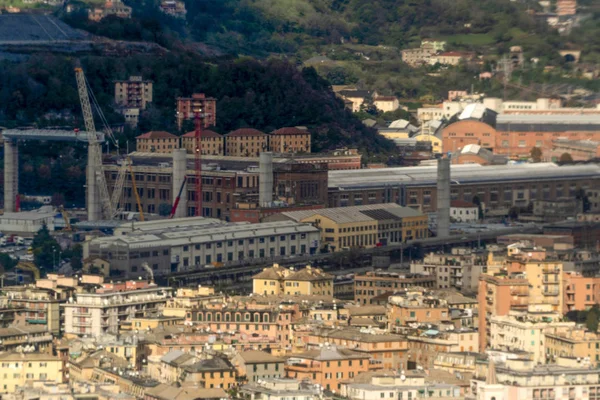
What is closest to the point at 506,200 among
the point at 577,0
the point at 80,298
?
the point at 577,0

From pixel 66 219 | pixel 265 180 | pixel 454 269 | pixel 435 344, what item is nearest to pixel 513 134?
pixel 265 180

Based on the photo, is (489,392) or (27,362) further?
(27,362)

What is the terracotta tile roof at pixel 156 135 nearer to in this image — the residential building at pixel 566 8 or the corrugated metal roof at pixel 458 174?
the corrugated metal roof at pixel 458 174

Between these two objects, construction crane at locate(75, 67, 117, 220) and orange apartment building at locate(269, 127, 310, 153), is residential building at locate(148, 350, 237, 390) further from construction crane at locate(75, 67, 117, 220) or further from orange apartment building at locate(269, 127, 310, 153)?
orange apartment building at locate(269, 127, 310, 153)

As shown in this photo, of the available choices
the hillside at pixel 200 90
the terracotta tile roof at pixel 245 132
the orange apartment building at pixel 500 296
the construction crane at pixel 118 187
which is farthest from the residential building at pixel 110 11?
the orange apartment building at pixel 500 296

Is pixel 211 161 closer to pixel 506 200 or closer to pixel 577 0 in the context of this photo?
pixel 506 200
